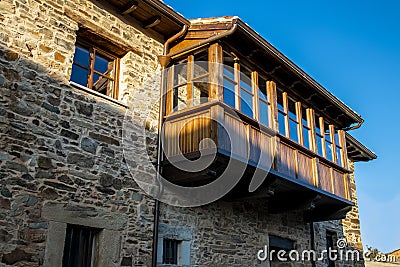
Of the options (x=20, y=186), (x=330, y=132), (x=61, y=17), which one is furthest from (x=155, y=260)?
(x=330, y=132)

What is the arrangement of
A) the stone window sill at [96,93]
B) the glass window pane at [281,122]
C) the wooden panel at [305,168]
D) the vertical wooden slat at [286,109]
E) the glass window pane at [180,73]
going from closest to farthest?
the stone window sill at [96,93]
the glass window pane at [180,73]
the wooden panel at [305,168]
the glass window pane at [281,122]
the vertical wooden slat at [286,109]

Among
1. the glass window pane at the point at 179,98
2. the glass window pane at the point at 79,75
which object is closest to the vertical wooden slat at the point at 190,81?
the glass window pane at the point at 179,98

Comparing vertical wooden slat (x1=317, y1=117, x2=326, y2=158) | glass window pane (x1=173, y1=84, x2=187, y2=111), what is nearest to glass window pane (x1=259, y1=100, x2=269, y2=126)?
glass window pane (x1=173, y1=84, x2=187, y2=111)

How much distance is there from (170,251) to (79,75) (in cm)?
362

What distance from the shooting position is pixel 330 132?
11.9 metres

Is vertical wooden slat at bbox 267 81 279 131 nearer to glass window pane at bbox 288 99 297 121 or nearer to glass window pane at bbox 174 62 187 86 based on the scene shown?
glass window pane at bbox 288 99 297 121

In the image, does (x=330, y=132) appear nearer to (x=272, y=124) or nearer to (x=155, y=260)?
(x=272, y=124)

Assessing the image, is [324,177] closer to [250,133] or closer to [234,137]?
[250,133]

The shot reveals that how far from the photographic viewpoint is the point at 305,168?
9.78 m

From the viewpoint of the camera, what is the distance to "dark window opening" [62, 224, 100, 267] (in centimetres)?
651

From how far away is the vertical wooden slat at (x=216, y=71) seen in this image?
7.89 metres

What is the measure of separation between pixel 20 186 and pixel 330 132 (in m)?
8.53

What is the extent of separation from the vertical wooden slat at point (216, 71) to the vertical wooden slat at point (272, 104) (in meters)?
1.78

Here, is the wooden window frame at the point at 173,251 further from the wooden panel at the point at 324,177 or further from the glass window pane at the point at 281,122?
the wooden panel at the point at 324,177
